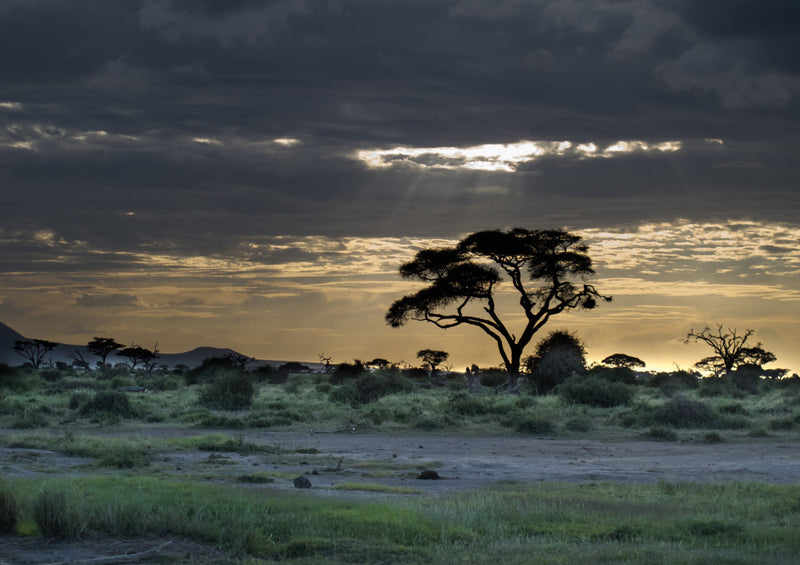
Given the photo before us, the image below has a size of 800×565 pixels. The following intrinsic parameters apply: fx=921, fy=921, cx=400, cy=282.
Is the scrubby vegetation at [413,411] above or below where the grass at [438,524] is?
above

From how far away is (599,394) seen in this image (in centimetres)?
3491

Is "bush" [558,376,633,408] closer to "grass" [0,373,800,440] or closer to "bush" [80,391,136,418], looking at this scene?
"grass" [0,373,800,440]

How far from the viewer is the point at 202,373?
57.9 m

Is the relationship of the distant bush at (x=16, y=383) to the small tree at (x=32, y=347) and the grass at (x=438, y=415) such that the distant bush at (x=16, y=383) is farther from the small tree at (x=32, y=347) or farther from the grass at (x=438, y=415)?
the small tree at (x=32, y=347)

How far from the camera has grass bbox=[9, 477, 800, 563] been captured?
9.60 meters

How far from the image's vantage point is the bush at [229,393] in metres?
35.9

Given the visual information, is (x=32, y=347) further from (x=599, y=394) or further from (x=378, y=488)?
(x=378, y=488)

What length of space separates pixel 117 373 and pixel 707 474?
59800mm

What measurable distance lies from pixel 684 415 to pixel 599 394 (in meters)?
6.08

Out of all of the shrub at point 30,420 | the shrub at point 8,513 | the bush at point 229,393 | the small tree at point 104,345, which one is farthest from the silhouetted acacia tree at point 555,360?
the small tree at point 104,345

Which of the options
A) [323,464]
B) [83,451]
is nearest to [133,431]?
[83,451]

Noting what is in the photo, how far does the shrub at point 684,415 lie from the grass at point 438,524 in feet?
53.0

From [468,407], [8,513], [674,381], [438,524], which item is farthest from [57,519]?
[674,381]

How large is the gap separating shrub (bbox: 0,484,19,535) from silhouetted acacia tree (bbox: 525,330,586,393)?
34.6 meters
